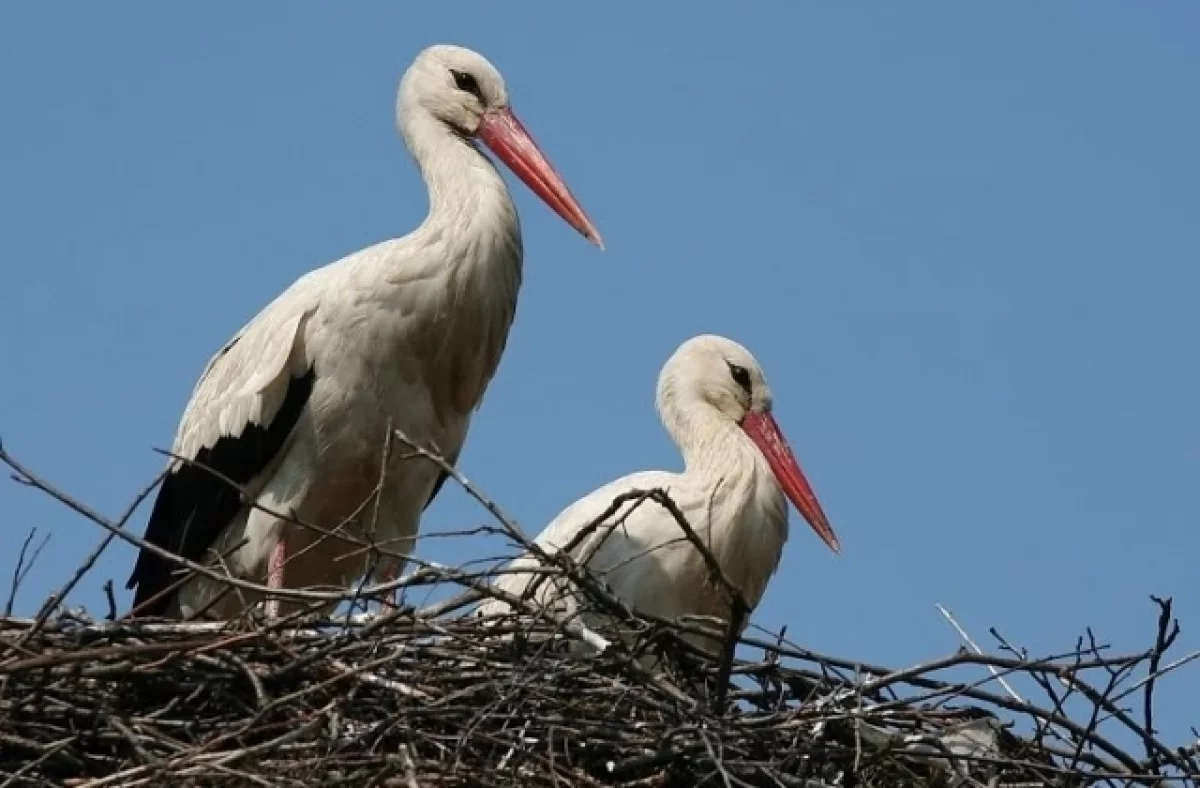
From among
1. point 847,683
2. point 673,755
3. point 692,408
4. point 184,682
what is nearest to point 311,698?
point 184,682

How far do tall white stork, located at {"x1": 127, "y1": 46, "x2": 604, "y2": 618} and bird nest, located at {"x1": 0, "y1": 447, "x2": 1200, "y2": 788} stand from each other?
1184 mm

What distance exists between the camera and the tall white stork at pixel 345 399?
706 centimetres

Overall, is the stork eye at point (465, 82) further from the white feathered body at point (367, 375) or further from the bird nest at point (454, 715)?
the bird nest at point (454, 715)

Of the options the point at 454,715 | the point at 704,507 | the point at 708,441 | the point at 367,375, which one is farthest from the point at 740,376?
the point at 454,715

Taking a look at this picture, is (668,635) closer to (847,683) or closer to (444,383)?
(847,683)

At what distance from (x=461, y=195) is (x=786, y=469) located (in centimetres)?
153


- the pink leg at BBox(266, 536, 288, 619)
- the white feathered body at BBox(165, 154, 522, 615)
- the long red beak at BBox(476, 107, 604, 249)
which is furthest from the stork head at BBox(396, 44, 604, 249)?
the pink leg at BBox(266, 536, 288, 619)

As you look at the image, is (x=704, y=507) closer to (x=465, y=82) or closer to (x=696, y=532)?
(x=696, y=532)

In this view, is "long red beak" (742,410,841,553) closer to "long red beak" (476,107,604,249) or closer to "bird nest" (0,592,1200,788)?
"long red beak" (476,107,604,249)

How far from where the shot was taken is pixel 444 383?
23.6 feet

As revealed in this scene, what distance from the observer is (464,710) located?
560 centimetres

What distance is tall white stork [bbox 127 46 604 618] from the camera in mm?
7062

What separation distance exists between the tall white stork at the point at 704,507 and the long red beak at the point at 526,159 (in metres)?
0.77

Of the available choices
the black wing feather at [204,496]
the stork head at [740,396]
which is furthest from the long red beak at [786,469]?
the black wing feather at [204,496]
